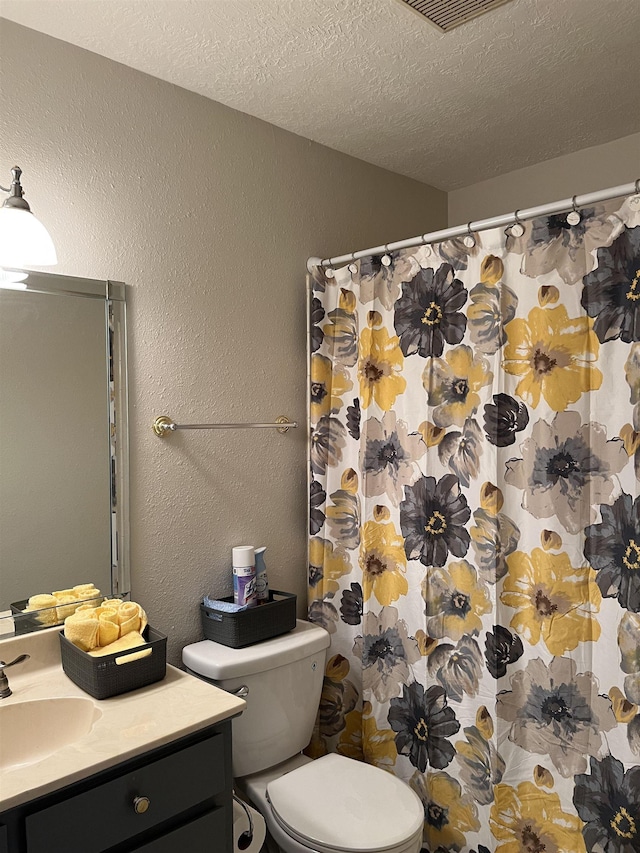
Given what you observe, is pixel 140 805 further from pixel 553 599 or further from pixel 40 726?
pixel 553 599

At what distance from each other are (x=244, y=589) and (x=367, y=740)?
697 millimetres

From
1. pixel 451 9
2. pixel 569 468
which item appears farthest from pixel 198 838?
pixel 451 9

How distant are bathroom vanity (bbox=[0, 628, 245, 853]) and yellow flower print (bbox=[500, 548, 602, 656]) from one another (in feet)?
2.72

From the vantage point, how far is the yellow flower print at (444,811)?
1.91 metres

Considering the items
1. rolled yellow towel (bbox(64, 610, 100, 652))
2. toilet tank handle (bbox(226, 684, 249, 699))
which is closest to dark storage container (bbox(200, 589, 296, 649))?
toilet tank handle (bbox(226, 684, 249, 699))

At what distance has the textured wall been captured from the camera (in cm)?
173

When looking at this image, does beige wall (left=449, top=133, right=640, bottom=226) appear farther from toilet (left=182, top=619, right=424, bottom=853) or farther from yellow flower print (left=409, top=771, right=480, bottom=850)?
yellow flower print (left=409, top=771, right=480, bottom=850)

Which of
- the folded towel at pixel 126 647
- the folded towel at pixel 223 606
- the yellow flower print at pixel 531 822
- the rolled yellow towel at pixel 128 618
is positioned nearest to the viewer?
the folded towel at pixel 126 647

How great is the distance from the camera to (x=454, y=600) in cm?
194

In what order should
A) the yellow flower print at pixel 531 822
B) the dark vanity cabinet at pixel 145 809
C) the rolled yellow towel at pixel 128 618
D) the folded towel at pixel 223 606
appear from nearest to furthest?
the dark vanity cabinet at pixel 145 809 → the rolled yellow towel at pixel 128 618 → the yellow flower print at pixel 531 822 → the folded towel at pixel 223 606

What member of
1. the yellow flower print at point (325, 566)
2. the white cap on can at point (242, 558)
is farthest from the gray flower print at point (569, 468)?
the white cap on can at point (242, 558)

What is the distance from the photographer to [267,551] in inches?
88.9

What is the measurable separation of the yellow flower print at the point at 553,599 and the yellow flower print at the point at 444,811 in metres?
A: 0.56

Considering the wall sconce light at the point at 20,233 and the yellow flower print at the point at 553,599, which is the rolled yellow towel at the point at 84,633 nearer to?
the wall sconce light at the point at 20,233
